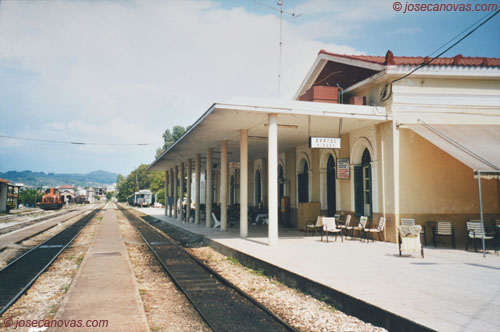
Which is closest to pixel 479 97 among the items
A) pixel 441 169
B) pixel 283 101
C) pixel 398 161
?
pixel 441 169

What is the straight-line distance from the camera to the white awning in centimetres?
859

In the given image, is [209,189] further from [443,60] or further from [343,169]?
[443,60]

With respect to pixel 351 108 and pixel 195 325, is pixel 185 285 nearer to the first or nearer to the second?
pixel 195 325

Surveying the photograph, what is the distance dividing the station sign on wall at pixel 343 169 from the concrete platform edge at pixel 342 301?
225 inches

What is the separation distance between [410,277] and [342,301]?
6.04ft

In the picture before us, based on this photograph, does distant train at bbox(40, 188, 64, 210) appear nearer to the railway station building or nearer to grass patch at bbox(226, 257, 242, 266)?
the railway station building

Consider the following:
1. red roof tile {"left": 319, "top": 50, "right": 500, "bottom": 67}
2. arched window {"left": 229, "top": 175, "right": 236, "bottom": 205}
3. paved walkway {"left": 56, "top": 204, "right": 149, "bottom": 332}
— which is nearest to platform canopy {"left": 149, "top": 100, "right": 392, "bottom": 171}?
red roof tile {"left": 319, "top": 50, "right": 500, "bottom": 67}

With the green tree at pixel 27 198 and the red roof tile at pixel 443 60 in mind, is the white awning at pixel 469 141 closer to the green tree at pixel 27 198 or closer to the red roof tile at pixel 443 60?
the red roof tile at pixel 443 60

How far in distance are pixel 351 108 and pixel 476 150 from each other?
347cm

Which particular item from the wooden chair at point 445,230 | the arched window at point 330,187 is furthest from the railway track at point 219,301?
the arched window at point 330,187

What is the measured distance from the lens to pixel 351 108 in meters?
10.6

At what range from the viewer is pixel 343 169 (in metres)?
13.0

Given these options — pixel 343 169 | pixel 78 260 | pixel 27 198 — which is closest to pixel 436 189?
pixel 343 169

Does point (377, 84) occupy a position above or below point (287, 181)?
above
